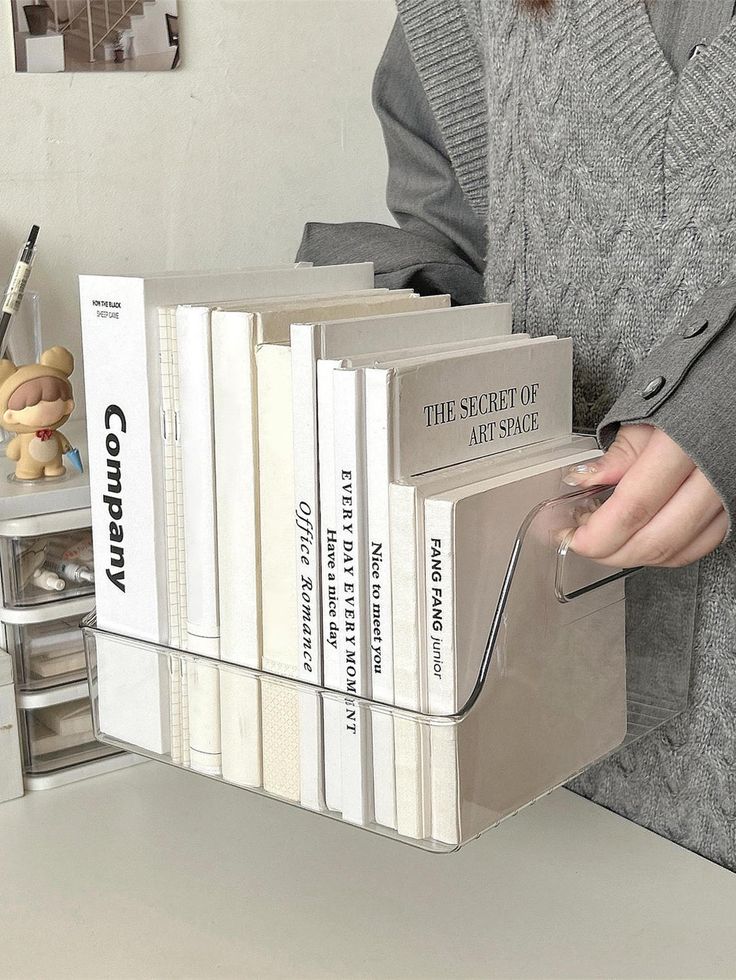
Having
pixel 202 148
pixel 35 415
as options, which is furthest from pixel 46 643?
pixel 202 148

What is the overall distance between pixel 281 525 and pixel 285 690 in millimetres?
84

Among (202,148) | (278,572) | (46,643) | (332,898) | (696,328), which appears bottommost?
(332,898)

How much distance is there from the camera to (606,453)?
0.50 m

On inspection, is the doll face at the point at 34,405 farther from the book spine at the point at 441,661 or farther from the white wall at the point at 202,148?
the book spine at the point at 441,661

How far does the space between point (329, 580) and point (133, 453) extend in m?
0.13

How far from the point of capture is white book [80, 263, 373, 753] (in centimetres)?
51

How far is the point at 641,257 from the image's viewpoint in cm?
57

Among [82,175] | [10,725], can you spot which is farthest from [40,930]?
[82,175]

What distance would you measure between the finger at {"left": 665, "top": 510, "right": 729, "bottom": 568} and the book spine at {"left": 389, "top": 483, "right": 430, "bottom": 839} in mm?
129

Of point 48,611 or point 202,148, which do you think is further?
Answer: point 202,148

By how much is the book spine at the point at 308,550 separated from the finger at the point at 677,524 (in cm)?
14

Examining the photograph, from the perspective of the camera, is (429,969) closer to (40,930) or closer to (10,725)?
(40,930)

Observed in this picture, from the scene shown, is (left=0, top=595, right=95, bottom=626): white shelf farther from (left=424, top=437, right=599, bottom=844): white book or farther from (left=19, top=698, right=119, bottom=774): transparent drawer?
(left=424, top=437, right=599, bottom=844): white book

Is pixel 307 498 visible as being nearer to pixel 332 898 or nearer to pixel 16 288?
pixel 332 898
